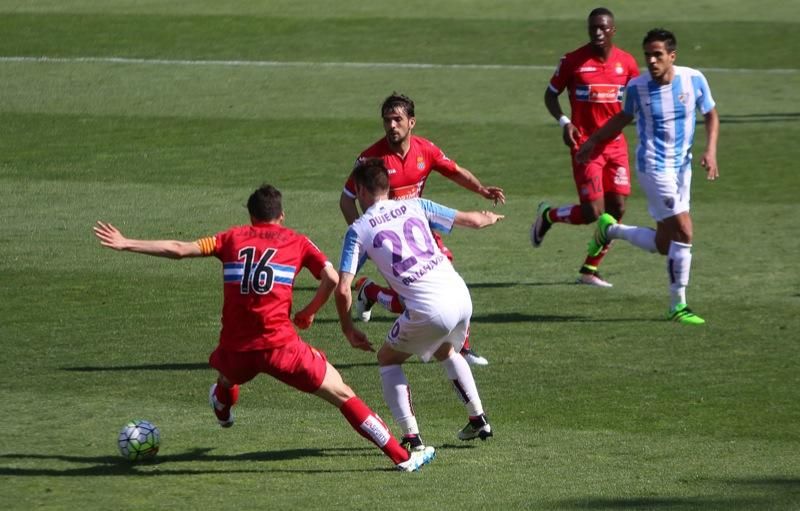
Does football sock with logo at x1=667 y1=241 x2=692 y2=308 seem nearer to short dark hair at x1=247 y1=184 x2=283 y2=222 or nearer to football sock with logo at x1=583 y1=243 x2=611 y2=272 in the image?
football sock with logo at x1=583 y1=243 x2=611 y2=272

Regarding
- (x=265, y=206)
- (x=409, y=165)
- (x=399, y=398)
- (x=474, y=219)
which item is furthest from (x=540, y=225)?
(x=265, y=206)

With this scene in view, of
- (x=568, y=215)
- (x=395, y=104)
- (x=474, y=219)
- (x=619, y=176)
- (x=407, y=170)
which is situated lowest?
(x=568, y=215)

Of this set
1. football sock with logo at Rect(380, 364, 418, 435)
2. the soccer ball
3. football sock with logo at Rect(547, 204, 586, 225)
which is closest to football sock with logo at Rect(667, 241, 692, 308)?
football sock with logo at Rect(547, 204, 586, 225)

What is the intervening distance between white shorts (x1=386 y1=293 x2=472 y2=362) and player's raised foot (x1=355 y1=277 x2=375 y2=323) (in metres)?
3.08

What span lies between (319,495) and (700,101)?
18.6 feet

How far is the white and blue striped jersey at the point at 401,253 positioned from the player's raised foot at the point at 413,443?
775 millimetres

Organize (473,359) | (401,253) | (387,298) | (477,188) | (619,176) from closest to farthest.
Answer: (401,253)
(477,188)
(473,359)
(387,298)
(619,176)

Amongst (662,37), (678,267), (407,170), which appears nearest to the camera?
(407,170)

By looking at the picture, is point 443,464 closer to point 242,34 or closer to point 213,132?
point 213,132

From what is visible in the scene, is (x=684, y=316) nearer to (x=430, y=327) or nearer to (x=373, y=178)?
(x=430, y=327)

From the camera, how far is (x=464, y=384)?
8.43 m

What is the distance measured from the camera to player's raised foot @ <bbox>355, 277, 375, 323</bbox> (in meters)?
11.5

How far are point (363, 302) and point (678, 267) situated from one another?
8.84ft

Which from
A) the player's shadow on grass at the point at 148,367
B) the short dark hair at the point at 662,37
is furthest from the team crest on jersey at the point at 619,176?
the player's shadow on grass at the point at 148,367
